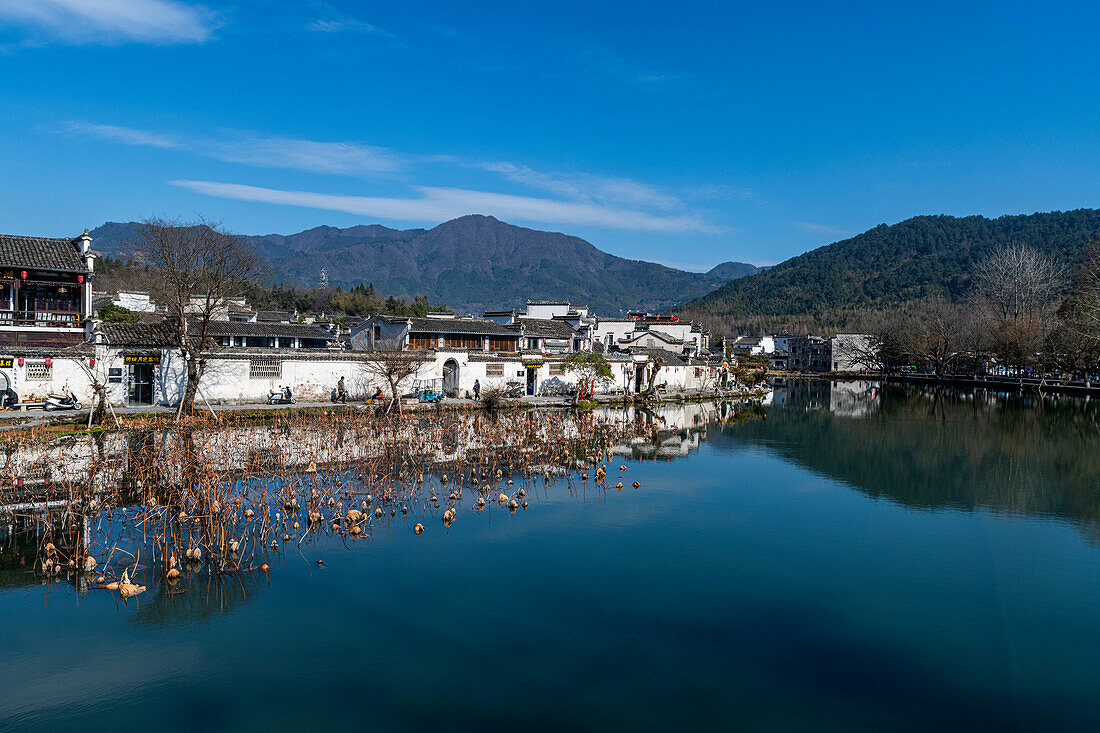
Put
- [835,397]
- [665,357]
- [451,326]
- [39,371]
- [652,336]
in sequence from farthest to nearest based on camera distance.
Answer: [652,336] < [835,397] < [665,357] < [451,326] < [39,371]

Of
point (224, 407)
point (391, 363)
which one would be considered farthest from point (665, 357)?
point (224, 407)

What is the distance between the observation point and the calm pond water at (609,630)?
307 inches

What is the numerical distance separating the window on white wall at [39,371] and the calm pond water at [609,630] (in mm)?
18984

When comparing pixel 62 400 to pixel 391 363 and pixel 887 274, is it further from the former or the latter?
pixel 887 274

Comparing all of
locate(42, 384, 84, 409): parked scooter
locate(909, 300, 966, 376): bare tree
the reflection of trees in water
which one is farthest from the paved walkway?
locate(909, 300, 966, 376): bare tree

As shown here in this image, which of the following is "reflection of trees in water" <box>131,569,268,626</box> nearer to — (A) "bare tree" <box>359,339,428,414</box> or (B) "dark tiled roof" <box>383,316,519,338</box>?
(A) "bare tree" <box>359,339,428,414</box>

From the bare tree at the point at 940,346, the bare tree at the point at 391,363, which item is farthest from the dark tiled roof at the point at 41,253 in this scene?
the bare tree at the point at 940,346

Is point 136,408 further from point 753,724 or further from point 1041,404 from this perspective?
point 1041,404

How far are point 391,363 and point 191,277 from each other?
938 cm

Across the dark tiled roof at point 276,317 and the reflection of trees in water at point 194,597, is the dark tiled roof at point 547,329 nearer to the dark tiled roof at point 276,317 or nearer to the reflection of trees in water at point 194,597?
the dark tiled roof at point 276,317

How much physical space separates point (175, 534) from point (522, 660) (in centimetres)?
721

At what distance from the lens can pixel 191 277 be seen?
29.8 meters

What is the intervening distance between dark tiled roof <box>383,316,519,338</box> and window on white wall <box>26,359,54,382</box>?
16.7 meters

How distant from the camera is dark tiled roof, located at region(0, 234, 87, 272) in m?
27.0
